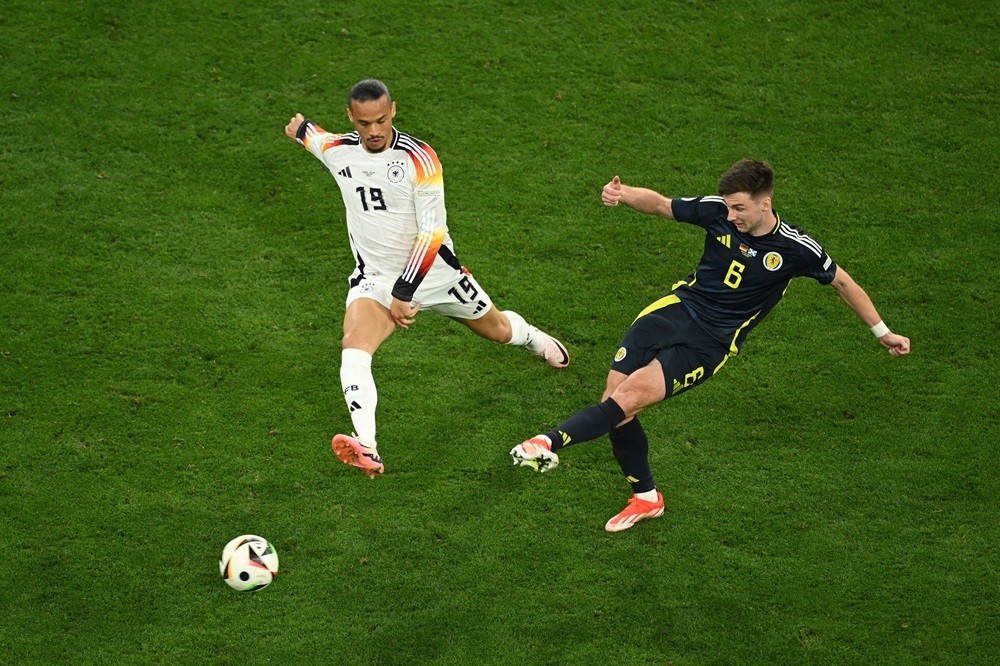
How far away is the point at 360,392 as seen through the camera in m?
6.92

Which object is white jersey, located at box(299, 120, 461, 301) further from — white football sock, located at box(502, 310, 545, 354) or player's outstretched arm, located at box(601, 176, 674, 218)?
player's outstretched arm, located at box(601, 176, 674, 218)

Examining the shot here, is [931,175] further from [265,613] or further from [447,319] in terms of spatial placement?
[265,613]

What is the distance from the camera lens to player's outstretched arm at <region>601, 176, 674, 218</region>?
6984 millimetres

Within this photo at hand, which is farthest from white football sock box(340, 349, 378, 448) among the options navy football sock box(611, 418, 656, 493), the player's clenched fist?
the player's clenched fist

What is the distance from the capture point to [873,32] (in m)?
11.1

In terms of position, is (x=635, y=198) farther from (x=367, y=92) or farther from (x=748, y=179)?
(x=367, y=92)

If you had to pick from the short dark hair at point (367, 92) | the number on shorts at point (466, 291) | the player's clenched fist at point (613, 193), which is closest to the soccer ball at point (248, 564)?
the number on shorts at point (466, 291)

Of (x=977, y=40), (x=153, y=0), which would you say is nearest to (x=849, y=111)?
(x=977, y=40)

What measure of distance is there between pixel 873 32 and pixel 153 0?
23.6 ft

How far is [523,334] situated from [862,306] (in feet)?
7.96

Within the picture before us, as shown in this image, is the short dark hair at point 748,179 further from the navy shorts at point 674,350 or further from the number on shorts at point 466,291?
the number on shorts at point 466,291

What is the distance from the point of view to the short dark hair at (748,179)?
6.67 m

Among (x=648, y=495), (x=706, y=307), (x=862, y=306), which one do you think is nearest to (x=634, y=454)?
(x=648, y=495)

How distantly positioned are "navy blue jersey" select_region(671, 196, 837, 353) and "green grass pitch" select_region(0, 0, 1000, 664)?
3.65 feet
